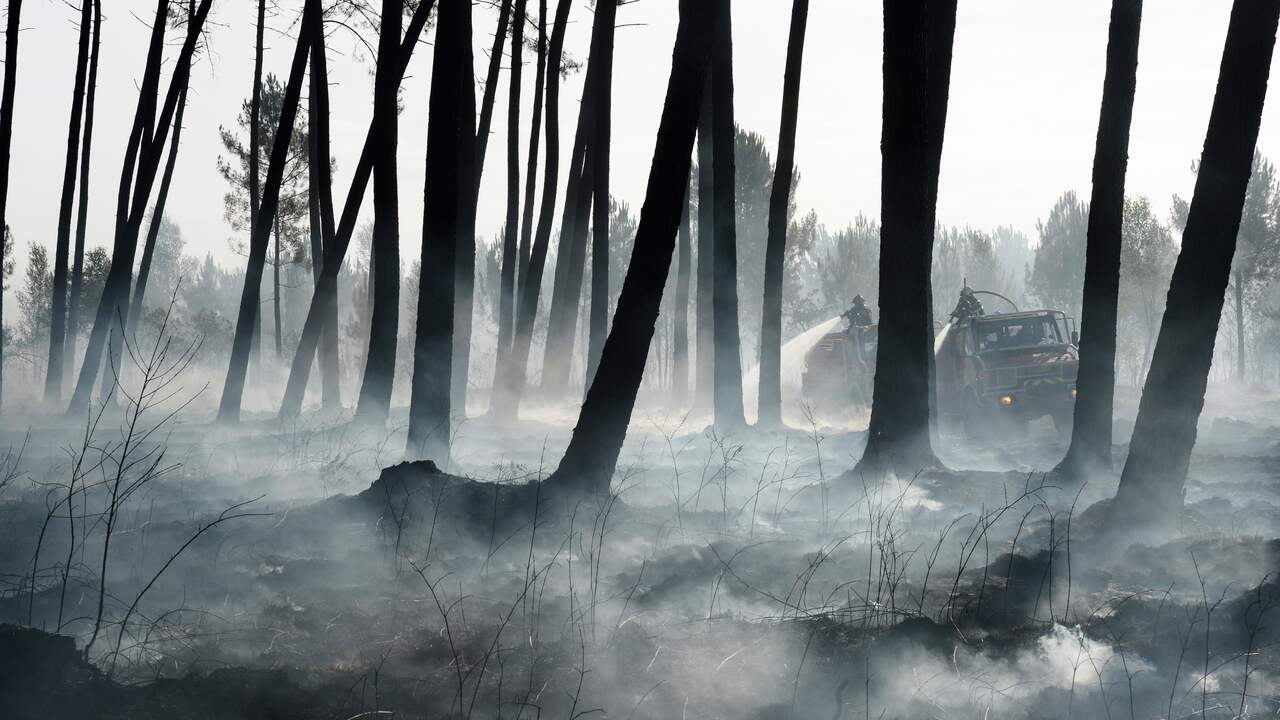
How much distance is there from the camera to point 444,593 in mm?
4773

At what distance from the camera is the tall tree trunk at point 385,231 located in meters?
11.0

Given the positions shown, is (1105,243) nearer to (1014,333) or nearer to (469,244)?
(1014,333)

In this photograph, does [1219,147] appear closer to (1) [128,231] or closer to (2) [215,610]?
(2) [215,610]

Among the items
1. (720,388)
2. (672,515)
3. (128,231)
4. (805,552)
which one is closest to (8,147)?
(128,231)

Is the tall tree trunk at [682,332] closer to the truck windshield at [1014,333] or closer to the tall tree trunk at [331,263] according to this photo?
the truck windshield at [1014,333]

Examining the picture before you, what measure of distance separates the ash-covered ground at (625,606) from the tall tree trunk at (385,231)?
3.64m

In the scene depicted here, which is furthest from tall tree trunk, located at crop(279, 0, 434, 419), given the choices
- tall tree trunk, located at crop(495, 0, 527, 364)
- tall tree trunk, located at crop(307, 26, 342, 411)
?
tall tree trunk, located at crop(495, 0, 527, 364)

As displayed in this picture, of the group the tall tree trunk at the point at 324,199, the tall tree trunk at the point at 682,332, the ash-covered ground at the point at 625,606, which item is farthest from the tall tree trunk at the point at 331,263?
the tall tree trunk at the point at 682,332

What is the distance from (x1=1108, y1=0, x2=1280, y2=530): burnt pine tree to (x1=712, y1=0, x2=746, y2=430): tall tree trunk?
20.1 ft

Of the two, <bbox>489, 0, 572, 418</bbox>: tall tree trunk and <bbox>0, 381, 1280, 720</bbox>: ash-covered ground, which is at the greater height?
<bbox>489, 0, 572, 418</bbox>: tall tree trunk

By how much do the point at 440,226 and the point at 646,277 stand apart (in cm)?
276

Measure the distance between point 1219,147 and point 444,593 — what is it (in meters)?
5.73

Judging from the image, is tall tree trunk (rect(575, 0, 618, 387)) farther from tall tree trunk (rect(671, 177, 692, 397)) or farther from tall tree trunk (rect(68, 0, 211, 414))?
tall tree trunk (rect(68, 0, 211, 414))

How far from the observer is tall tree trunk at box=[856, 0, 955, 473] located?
298 inches
